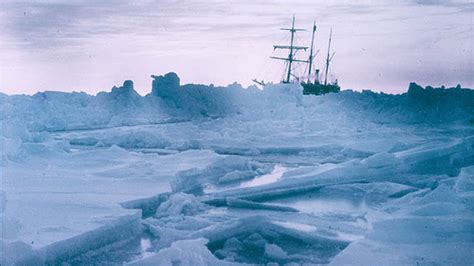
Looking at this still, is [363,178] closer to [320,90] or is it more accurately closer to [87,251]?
[87,251]

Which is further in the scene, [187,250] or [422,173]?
[422,173]

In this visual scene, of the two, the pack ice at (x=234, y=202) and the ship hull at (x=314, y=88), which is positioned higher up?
the ship hull at (x=314, y=88)

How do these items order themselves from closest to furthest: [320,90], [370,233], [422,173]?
[370,233] → [422,173] → [320,90]

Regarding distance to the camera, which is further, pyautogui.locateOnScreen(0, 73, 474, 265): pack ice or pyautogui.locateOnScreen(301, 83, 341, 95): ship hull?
pyautogui.locateOnScreen(301, 83, 341, 95): ship hull

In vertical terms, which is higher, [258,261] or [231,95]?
[231,95]

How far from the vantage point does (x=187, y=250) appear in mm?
4445

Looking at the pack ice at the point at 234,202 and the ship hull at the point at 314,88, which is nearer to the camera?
the pack ice at the point at 234,202

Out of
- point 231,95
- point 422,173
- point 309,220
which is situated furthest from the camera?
point 231,95

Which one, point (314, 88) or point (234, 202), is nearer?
point (234, 202)

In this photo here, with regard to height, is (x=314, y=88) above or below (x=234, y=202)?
above

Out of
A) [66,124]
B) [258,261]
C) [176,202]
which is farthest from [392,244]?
[66,124]

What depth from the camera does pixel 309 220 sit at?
5.89m

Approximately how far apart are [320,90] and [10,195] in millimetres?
29792

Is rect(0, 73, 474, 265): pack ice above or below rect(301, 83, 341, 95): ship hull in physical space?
below
